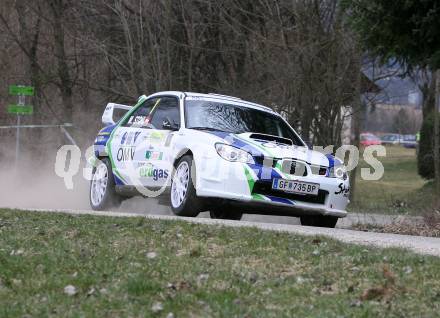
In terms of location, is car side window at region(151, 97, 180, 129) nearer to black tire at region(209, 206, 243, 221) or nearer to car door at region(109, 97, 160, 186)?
car door at region(109, 97, 160, 186)

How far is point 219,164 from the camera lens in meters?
10.5

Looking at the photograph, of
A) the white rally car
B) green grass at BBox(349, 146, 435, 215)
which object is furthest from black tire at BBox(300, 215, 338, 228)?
green grass at BBox(349, 146, 435, 215)

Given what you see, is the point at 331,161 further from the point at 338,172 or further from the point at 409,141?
the point at 409,141

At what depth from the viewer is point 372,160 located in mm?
15359

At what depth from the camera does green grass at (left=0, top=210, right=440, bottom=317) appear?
560 centimetres

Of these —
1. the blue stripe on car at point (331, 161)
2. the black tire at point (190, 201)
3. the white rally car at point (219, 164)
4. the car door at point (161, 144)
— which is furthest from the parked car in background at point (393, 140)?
the black tire at point (190, 201)

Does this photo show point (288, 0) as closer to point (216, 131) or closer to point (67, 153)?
point (67, 153)

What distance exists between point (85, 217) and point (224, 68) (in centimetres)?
1254

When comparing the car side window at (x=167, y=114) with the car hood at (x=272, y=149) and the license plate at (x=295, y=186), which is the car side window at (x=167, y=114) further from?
the license plate at (x=295, y=186)

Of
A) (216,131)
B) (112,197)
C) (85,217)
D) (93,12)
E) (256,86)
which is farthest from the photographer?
(93,12)

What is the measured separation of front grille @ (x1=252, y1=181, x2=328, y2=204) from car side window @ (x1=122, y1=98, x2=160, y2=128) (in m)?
2.43

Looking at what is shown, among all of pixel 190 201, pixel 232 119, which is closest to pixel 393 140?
pixel 232 119

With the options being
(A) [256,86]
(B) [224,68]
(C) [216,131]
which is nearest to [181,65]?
(B) [224,68]

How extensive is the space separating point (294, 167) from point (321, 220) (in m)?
1.17
